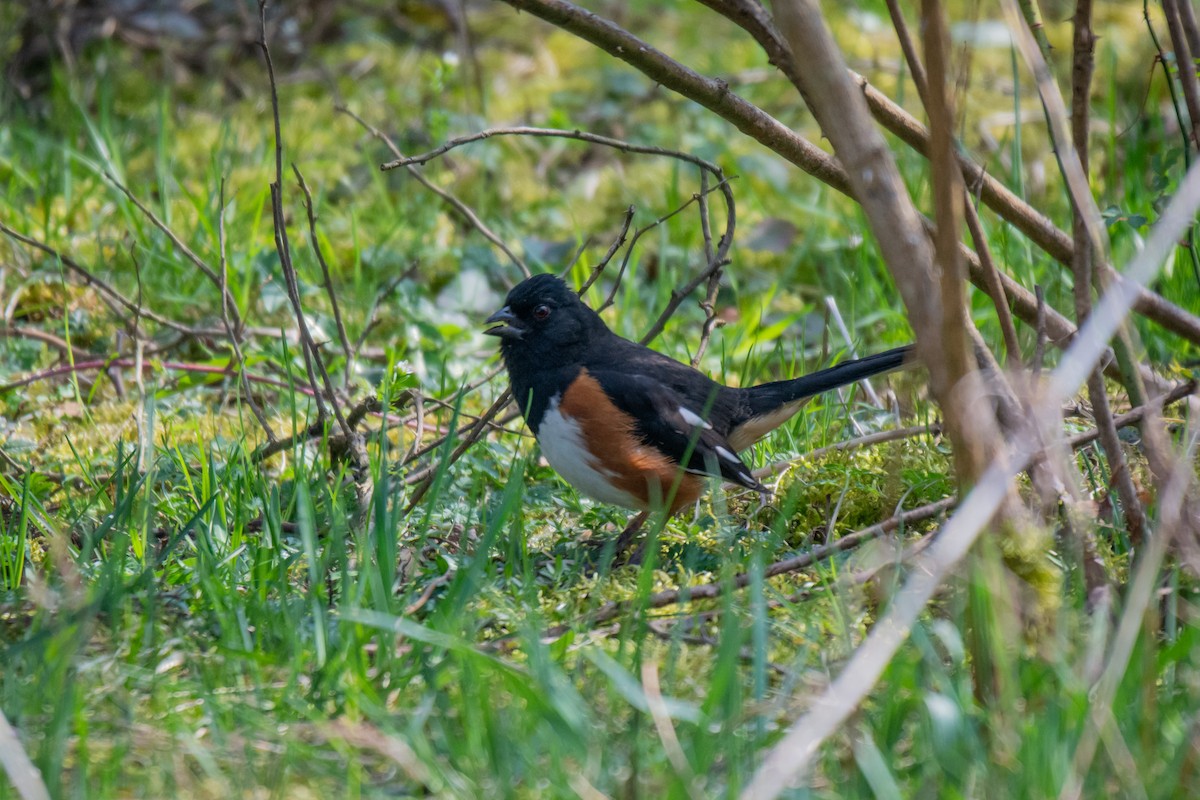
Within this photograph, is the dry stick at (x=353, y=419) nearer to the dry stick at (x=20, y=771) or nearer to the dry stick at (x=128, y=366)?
the dry stick at (x=128, y=366)

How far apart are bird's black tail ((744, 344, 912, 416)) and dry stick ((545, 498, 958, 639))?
0.70 meters

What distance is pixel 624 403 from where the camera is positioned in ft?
12.3

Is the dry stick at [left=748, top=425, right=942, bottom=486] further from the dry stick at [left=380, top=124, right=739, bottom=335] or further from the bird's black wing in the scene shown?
the dry stick at [left=380, top=124, right=739, bottom=335]

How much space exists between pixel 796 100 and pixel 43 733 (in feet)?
18.8

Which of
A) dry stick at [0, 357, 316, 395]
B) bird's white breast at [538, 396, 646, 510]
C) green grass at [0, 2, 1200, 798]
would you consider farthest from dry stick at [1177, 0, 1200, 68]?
dry stick at [0, 357, 316, 395]

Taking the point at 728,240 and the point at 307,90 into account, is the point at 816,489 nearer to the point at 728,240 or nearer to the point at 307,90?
the point at 728,240

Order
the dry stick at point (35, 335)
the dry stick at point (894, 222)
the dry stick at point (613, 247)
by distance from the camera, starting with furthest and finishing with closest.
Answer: the dry stick at point (35, 335), the dry stick at point (613, 247), the dry stick at point (894, 222)

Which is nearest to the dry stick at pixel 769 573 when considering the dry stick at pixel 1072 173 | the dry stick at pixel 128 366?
the dry stick at pixel 1072 173

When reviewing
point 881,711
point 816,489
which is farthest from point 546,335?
point 881,711

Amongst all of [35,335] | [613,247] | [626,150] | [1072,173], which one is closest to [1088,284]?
[1072,173]

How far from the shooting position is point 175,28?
725cm

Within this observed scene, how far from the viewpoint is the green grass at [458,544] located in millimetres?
2045

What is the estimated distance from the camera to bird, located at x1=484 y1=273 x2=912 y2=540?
3.56 m

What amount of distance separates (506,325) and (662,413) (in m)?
0.62
